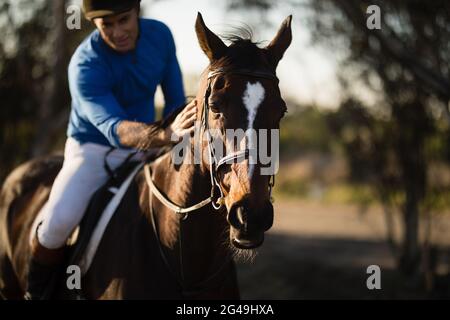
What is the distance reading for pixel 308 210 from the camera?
17703mm

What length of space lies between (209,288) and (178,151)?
0.83 metres

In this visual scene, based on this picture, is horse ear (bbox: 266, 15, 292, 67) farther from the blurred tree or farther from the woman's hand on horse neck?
the blurred tree

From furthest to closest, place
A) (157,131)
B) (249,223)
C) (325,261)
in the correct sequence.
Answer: (325,261), (157,131), (249,223)

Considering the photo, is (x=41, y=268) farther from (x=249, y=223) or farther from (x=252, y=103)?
(x=252, y=103)

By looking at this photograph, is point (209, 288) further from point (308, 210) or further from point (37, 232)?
point (308, 210)

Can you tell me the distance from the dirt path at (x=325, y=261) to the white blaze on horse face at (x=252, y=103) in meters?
4.86

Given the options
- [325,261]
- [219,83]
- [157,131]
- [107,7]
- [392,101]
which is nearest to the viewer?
[219,83]

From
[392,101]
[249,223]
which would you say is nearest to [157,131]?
[249,223]

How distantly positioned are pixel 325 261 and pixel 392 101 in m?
3.29

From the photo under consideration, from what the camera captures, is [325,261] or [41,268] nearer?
[41,268]

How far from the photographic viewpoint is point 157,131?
131 inches

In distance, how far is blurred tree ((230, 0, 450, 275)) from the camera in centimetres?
700

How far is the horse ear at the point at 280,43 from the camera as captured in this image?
10.4 feet

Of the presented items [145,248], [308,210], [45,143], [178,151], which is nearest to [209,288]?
[145,248]
